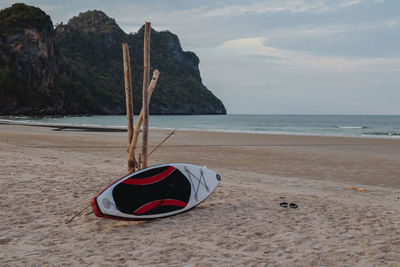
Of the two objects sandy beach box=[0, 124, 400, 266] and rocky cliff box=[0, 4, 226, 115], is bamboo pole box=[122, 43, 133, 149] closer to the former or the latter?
sandy beach box=[0, 124, 400, 266]

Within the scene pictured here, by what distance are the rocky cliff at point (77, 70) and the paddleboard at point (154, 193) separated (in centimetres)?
8408

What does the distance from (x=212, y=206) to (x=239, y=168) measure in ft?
18.0

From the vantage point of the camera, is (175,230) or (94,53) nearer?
(175,230)

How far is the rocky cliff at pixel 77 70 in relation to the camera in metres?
84.7

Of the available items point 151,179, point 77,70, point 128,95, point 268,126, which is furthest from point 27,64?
point 151,179

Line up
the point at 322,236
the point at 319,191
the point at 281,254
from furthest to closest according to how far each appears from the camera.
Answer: the point at 319,191 < the point at 322,236 < the point at 281,254

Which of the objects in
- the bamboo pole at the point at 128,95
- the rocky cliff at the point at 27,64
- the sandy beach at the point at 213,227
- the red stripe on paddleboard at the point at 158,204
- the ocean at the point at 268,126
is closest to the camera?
the sandy beach at the point at 213,227

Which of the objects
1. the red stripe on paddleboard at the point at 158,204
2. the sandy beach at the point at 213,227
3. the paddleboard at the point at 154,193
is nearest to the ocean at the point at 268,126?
the sandy beach at the point at 213,227

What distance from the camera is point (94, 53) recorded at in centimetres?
15175

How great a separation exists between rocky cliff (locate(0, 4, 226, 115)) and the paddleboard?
84.1 meters

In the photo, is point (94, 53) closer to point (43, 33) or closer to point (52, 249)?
point (43, 33)

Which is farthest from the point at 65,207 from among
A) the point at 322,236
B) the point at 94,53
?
the point at 94,53

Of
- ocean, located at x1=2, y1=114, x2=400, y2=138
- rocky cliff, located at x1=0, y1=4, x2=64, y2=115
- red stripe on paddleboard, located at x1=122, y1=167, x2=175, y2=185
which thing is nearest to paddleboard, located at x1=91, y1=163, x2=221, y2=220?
red stripe on paddleboard, located at x1=122, y1=167, x2=175, y2=185

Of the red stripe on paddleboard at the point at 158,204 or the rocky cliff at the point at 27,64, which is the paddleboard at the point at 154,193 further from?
the rocky cliff at the point at 27,64
